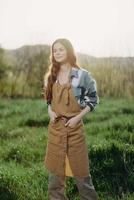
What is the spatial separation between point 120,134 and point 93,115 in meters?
2.18

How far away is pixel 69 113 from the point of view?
4027 millimetres

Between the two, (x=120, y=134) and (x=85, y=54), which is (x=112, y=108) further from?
(x=85, y=54)

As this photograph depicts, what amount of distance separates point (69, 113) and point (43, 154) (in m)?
2.62

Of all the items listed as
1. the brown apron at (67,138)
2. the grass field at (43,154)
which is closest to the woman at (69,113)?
the brown apron at (67,138)

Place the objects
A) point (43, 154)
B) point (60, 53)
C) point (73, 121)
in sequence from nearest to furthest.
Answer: point (73, 121), point (60, 53), point (43, 154)

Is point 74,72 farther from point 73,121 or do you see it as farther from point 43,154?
point 43,154

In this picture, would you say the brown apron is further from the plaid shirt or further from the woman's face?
the woman's face

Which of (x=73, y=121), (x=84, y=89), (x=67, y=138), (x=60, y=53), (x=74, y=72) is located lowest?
(x=67, y=138)

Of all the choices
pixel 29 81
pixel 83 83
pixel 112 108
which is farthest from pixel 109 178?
pixel 29 81

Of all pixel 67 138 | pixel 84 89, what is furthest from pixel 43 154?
pixel 84 89

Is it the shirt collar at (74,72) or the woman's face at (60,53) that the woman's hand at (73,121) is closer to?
the shirt collar at (74,72)

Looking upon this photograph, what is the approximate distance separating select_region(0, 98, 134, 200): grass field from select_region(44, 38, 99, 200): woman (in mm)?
726

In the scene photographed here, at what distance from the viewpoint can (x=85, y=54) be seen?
1438cm

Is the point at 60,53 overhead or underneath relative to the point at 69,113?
overhead
